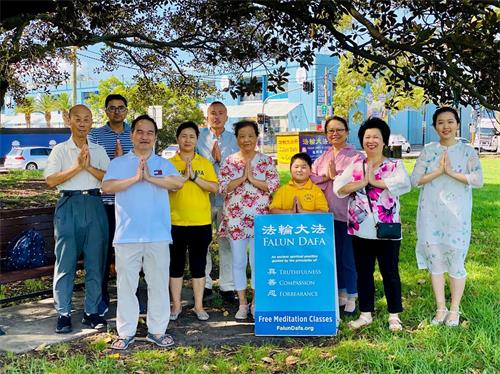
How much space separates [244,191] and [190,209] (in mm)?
540

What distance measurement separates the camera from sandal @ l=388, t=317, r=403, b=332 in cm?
476

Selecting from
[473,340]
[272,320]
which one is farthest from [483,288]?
[272,320]

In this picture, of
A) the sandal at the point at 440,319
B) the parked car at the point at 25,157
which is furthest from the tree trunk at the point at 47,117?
the sandal at the point at 440,319

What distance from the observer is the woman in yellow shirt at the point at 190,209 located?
16.1 feet

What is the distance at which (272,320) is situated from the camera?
186 inches

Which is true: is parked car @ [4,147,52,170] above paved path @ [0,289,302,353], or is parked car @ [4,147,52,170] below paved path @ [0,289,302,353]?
above

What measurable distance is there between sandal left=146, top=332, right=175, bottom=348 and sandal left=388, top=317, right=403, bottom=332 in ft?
6.10

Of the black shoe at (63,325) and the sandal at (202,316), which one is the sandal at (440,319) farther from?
the black shoe at (63,325)

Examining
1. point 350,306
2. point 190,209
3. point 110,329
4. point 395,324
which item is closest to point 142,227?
point 190,209

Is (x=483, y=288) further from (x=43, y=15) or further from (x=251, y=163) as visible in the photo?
(x=43, y=15)

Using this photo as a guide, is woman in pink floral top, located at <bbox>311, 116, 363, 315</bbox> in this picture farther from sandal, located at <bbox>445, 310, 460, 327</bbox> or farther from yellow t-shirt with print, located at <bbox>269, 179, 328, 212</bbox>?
sandal, located at <bbox>445, 310, 460, 327</bbox>

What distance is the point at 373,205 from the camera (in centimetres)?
469

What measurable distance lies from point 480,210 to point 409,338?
26.1 ft

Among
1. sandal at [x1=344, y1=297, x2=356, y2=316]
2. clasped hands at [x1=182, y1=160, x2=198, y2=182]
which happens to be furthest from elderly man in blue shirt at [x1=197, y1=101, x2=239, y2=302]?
sandal at [x1=344, y1=297, x2=356, y2=316]
